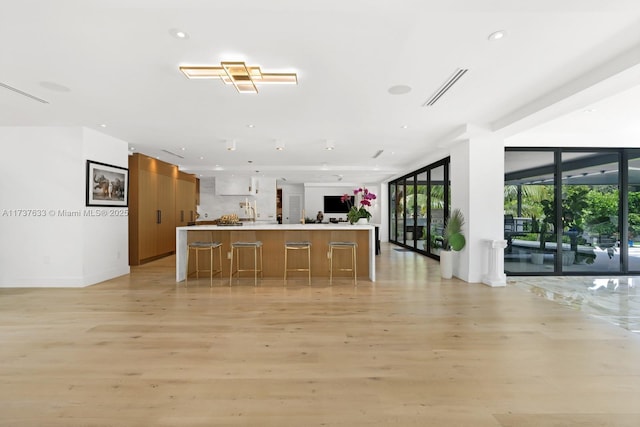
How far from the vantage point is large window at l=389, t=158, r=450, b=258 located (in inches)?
304

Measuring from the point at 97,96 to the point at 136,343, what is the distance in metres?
3.02

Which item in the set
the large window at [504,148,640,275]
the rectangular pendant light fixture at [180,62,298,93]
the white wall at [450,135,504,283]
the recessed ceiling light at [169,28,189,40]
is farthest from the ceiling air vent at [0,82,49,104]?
the large window at [504,148,640,275]

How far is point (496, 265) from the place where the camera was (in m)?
5.12

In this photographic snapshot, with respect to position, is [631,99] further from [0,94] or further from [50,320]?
[0,94]

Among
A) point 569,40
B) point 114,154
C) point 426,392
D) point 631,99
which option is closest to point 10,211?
point 114,154

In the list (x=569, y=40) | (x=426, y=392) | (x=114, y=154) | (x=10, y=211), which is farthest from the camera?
(x=114, y=154)

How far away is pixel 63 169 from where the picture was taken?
16.7ft

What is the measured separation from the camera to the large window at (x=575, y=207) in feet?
18.9

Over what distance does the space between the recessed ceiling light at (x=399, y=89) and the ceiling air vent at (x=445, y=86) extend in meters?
0.38

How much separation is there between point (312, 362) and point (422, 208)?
734cm

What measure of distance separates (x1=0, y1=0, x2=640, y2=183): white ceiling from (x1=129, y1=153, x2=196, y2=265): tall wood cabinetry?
2185 millimetres

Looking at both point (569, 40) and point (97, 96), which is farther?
point (97, 96)

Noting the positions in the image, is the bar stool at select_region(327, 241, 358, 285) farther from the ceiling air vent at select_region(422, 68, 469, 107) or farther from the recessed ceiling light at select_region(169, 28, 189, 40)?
the recessed ceiling light at select_region(169, 28, 189, 40)

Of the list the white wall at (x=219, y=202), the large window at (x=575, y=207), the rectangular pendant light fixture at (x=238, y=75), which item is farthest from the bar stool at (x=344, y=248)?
the white wall at (x=219, y=202)
